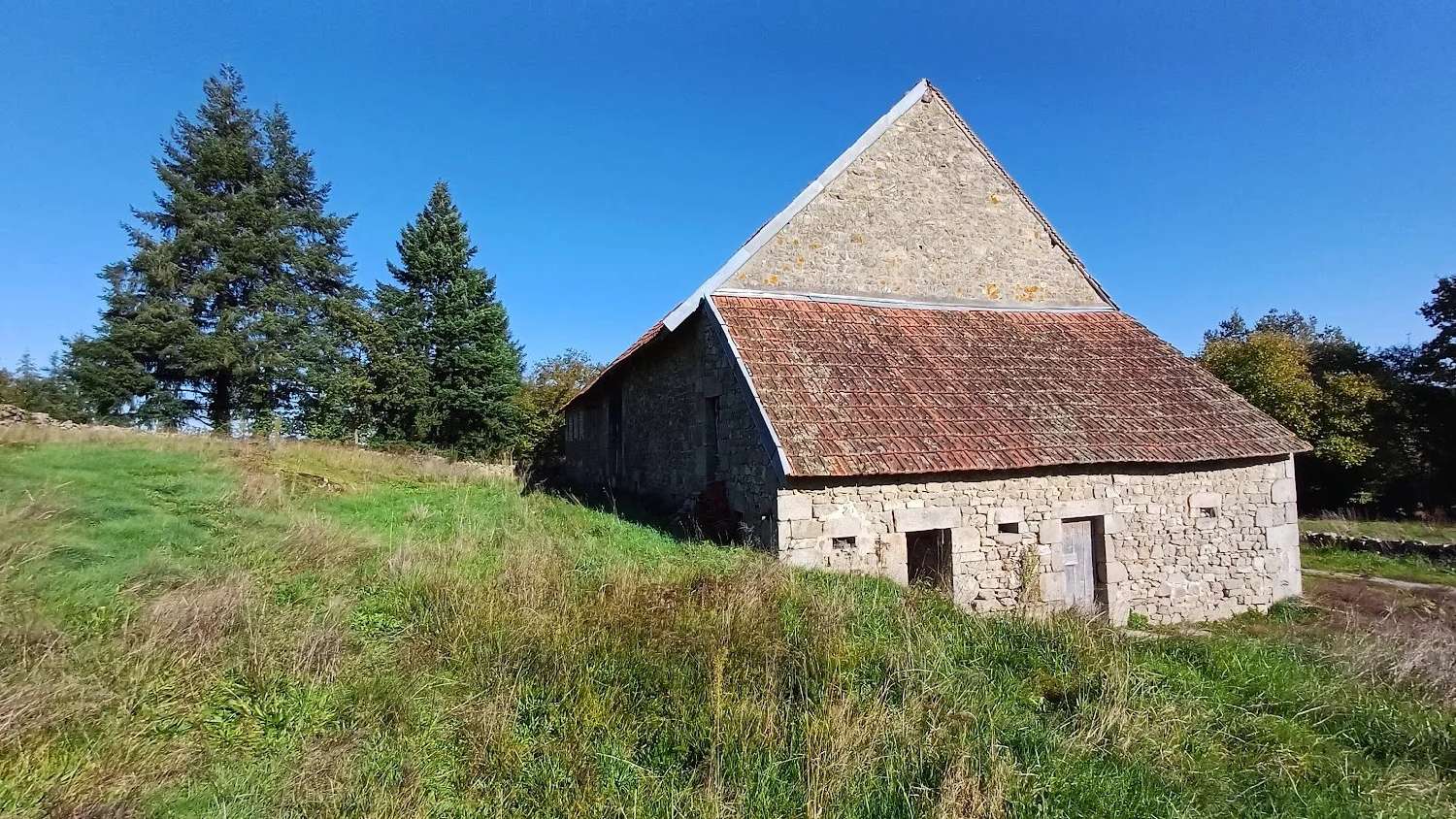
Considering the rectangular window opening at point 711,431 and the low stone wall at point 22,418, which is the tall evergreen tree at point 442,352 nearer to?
the low stone wall at point 22,418

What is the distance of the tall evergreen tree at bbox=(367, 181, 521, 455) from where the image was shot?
24.6 m

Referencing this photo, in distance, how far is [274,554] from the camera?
6.53 meters

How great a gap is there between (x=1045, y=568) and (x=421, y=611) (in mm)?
7906

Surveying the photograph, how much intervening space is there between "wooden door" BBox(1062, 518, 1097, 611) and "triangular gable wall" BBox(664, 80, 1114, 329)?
464cm

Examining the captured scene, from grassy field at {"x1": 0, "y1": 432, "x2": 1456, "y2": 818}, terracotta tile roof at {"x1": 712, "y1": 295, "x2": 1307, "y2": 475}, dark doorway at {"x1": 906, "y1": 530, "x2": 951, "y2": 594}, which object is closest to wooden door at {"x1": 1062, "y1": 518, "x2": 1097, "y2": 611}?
terracotta tile roof at {"x1": 712, "y1": 295, "x2": 1307, "y2": 475}

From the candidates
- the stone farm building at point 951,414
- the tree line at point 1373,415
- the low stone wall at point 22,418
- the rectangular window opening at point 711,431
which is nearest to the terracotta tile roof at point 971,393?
the stone farm building at point 951,414

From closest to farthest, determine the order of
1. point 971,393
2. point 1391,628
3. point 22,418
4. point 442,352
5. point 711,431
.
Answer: point 1391,628 < point 971,393 < point 711,431 < point 22,418 < point 442,352

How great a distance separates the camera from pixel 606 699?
4.35 meters

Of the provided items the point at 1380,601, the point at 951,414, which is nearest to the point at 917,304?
the point at 951,414

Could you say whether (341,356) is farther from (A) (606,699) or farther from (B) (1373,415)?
(B) (1373,415)

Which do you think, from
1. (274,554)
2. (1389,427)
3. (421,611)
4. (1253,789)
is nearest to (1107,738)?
(1253,789)

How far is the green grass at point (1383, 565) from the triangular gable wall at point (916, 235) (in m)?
7.73

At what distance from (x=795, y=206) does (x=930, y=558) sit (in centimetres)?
619

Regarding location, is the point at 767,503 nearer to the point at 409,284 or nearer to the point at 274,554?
the point at 274,554
